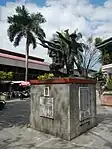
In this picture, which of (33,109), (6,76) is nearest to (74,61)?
(33,109)

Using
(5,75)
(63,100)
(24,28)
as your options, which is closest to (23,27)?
(24,28)

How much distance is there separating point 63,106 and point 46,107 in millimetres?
822

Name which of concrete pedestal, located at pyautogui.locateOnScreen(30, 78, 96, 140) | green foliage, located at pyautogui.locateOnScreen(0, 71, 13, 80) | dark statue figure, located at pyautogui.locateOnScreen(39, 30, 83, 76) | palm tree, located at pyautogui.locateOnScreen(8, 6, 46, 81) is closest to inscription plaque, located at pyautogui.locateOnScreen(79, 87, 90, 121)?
concrete pedestal, located at pyautogui.locateOnScreen(30, 78, 96, 140)

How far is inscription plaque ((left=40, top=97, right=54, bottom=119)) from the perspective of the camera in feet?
25.5

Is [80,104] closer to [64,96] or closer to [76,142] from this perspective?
[64,96]

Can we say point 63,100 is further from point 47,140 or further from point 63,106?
point 47,140

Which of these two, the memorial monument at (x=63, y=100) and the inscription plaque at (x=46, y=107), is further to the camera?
the inscription plaque at (x=46, y=107)

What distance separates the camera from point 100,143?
22.5 ft

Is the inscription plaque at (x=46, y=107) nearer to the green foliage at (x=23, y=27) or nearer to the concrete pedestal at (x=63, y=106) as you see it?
the concrete pedestal at (x=63, y=106)

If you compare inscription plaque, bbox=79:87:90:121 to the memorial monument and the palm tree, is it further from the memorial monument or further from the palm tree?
the palm tree

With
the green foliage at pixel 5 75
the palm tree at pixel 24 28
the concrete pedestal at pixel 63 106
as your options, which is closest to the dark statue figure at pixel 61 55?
the concrete pedestal at pixel 63 106

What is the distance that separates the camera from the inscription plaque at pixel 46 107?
7.76m

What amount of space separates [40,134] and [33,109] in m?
1.08

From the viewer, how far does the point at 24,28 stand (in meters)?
33.2
